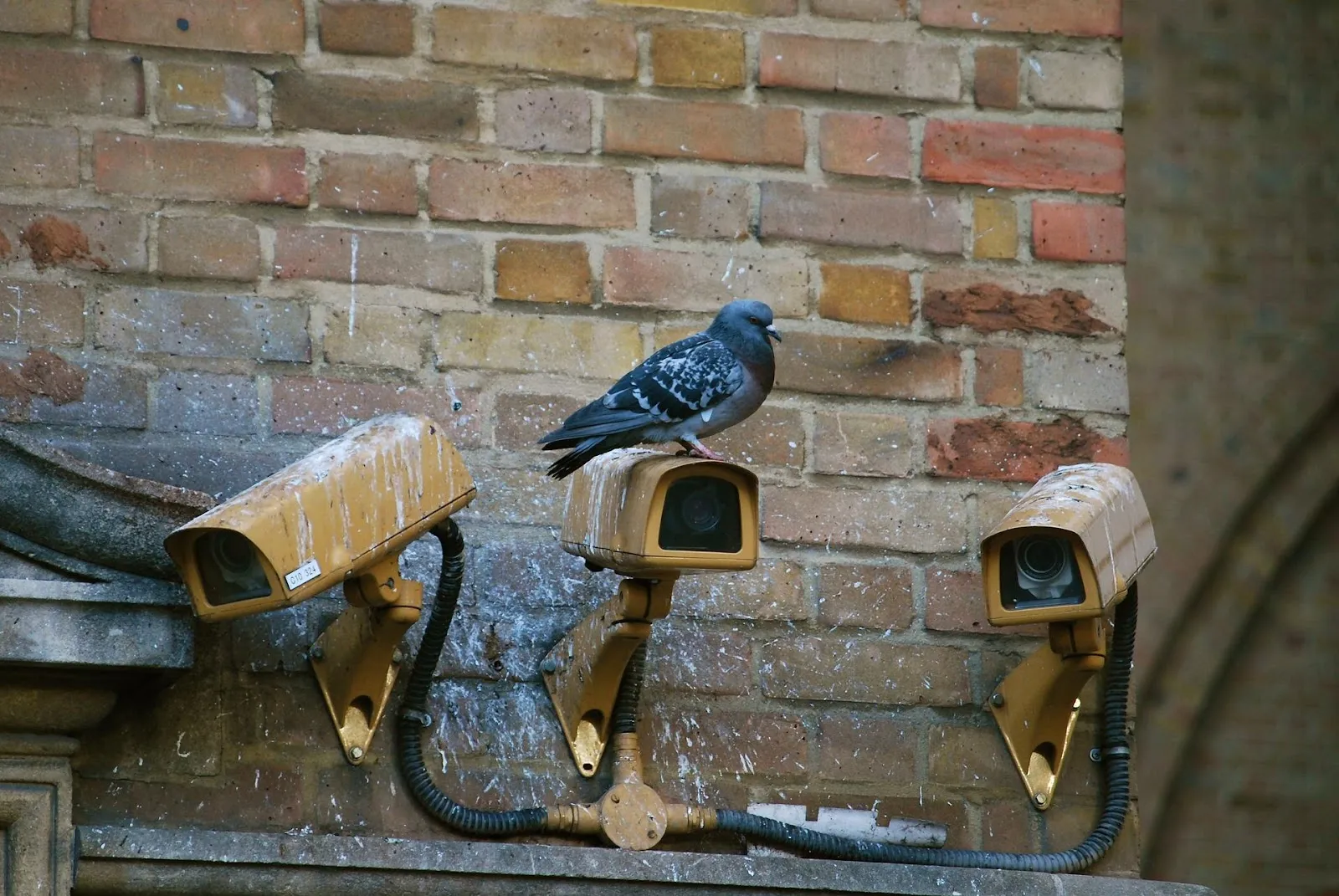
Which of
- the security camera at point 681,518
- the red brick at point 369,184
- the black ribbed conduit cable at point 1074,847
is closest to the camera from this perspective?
the security camera at point 681,518

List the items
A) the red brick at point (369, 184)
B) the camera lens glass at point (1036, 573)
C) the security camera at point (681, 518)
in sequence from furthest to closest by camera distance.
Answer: the red brick at point (369, 184)
the camera lens glass at point (1036, 573)
the security camera at point (681, 518)

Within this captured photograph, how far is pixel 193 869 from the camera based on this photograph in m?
2.28

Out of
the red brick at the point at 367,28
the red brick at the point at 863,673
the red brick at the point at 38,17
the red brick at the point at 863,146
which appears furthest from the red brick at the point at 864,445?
the red brick at the point at 38,17

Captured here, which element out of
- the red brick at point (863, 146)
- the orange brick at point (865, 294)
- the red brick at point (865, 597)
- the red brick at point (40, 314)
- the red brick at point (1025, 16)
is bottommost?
the red brick at point (865, 597)

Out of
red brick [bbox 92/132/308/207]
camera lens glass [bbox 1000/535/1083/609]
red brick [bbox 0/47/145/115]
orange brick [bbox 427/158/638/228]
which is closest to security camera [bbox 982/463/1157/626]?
camera lens glass [bbox 1000/535/1083/609]

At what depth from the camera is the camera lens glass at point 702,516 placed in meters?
2.25

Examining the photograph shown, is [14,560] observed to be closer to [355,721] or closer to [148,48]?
[355,721]

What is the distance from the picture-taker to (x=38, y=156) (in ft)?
8.37

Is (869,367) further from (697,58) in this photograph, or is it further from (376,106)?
(376,106)

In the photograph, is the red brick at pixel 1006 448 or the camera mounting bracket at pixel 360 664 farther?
the red brick at pixel 1006 448

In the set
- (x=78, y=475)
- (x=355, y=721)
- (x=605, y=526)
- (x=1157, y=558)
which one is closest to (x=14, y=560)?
(x=78, y=475)

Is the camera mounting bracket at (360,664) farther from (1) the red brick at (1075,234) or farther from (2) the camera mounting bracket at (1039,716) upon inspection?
(1) the red brick at (1075,234)

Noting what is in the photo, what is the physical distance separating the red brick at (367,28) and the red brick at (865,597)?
2.80 feet

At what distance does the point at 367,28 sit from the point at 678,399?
655mm
